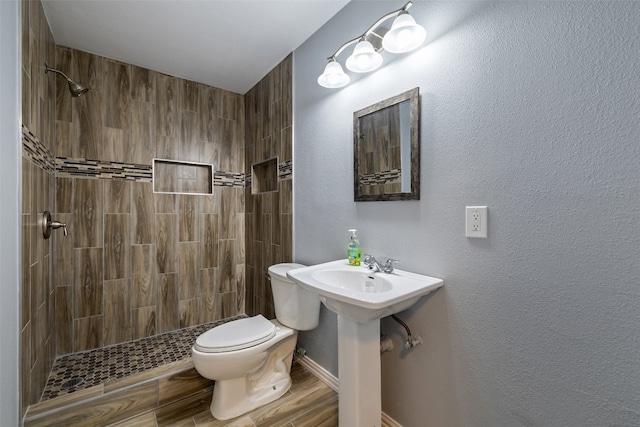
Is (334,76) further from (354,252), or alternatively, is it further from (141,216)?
(141,216)

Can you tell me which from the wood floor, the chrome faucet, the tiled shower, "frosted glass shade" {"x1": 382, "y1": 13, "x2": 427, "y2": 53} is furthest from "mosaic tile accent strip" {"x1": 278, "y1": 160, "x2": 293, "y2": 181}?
the wood floor

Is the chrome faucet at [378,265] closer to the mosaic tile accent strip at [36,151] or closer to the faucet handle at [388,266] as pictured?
the faucet handle at [388,266]

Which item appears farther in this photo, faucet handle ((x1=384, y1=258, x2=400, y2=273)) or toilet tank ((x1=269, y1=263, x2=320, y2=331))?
toilet tank ((x1=269, y1=263, x2=320, y2=331))

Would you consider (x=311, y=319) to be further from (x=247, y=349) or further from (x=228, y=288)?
(x=228, y=288)

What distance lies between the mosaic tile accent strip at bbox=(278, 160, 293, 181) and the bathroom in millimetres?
210

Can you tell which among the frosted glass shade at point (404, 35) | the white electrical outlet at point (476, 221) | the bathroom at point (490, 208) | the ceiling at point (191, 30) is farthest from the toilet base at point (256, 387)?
the ceiling at point (191, 30)

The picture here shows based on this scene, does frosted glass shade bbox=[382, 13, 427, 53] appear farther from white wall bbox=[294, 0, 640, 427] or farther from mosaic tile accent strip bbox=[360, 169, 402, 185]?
mosaic tile accent strip bbox=[360, 169, 402, 185]

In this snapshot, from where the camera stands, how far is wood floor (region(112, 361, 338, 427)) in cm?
141

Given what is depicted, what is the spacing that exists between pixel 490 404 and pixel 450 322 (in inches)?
11.8

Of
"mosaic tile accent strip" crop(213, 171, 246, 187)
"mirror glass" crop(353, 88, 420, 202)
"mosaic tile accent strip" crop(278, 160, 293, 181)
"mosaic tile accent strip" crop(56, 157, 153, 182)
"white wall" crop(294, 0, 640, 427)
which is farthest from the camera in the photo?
"mosaic tile accent strip" crop(213, 171, 246, 187)

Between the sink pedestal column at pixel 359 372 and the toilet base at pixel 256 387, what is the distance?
23.6 inches

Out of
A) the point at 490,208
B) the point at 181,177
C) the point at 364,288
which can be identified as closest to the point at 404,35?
the point at 490,208

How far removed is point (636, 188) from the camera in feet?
2.32

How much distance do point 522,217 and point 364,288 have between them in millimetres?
703
